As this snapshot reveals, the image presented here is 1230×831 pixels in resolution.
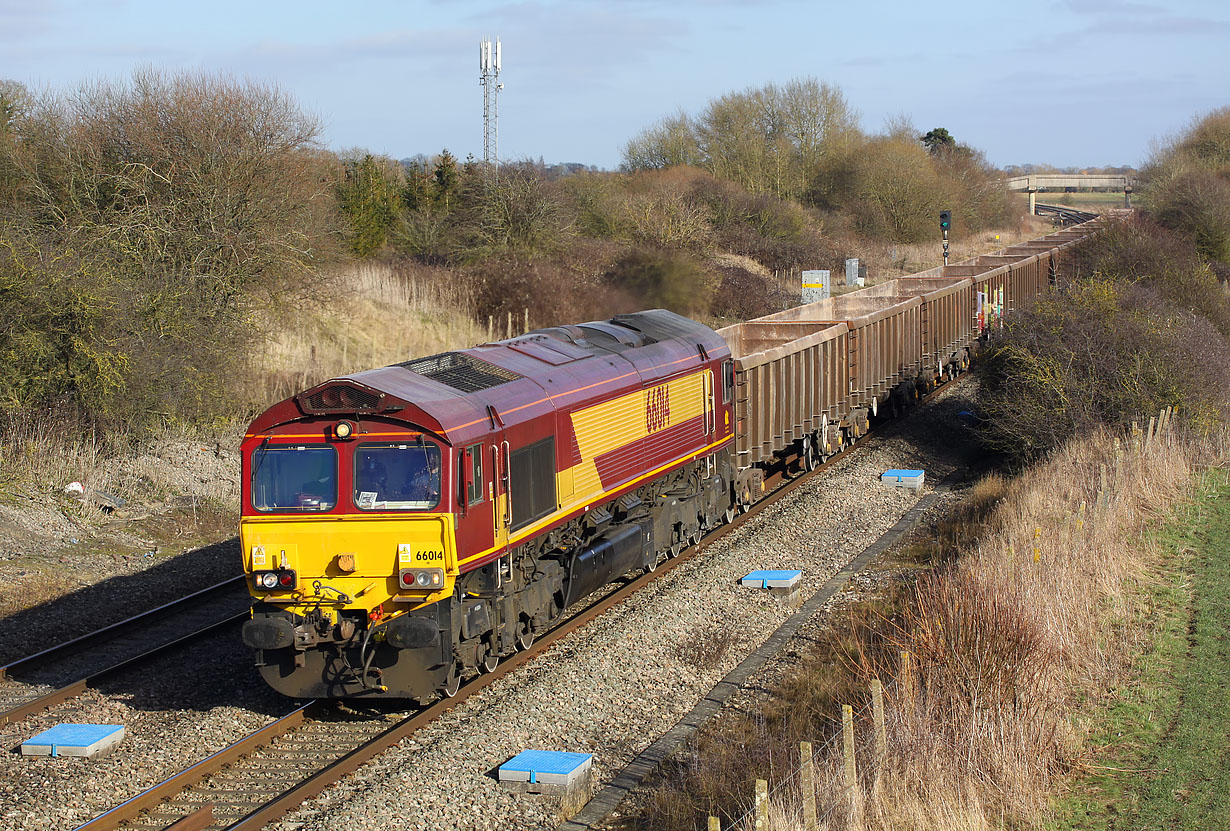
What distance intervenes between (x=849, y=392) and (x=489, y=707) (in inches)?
509

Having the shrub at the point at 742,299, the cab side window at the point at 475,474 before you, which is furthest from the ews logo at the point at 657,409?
the shrub at the point at 742,299

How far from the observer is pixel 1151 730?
30.6ft

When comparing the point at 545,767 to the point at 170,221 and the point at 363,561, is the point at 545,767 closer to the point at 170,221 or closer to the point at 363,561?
the point at 363,561

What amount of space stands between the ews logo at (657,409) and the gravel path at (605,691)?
6.52 feet

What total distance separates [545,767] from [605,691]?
81.8 inches

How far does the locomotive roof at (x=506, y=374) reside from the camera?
32.1ft

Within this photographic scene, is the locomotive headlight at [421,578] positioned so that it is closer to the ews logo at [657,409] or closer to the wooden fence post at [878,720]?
the wooden fence post at [878,720]

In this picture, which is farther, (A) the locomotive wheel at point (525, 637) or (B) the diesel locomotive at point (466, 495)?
(A) the locomotive wheel at point (525, 637)

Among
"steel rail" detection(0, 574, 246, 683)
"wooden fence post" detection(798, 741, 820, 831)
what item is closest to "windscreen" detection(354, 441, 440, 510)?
"steel rail" detection(0, 574, 246, 683)

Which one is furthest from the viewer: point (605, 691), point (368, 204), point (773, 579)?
point (368, 204)

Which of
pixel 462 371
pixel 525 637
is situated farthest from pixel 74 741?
pixel 462 371

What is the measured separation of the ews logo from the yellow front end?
4.93 m

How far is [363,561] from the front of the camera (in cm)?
962

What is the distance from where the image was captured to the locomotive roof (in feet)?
32.1
